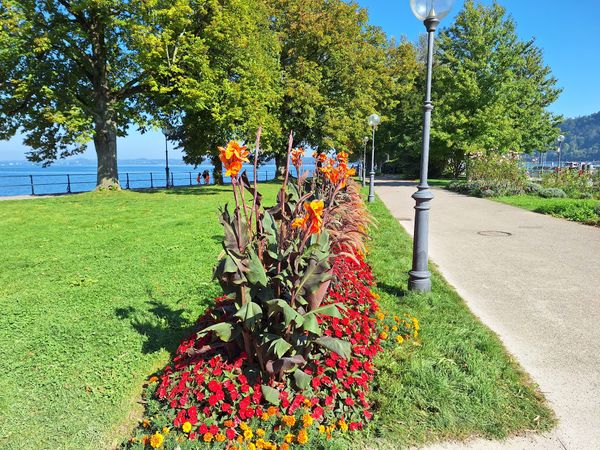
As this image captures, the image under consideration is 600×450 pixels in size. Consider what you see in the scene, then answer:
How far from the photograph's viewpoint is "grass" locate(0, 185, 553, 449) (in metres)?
2.58

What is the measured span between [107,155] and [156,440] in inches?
692

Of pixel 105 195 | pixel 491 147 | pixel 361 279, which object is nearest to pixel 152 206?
pixel 105 195

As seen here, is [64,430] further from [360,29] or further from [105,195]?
[360,29]

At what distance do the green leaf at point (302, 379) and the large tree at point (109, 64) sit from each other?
15.0 meters

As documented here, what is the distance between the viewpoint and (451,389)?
2.89 meters

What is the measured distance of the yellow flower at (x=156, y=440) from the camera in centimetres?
225

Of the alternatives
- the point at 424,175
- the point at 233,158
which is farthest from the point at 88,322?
the point at 424,175

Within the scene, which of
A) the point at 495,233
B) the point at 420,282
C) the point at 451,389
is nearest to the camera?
the point at 451,389

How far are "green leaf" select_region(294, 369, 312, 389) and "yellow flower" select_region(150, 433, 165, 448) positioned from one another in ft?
2.73

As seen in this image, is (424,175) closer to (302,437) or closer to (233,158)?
(233,158)

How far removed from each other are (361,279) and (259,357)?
2477mm

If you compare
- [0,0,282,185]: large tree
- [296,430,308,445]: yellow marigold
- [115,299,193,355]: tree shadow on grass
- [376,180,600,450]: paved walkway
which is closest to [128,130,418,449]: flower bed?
[296,430,308,445]: yellow marigold

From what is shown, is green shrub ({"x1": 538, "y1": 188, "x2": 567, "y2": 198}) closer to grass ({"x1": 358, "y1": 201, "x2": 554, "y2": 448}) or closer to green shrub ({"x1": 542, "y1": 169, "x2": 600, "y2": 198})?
green shrub ({"x1": 542, "y1": 169, "x2": 600, "y2": 198})

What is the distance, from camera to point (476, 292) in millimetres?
5176
